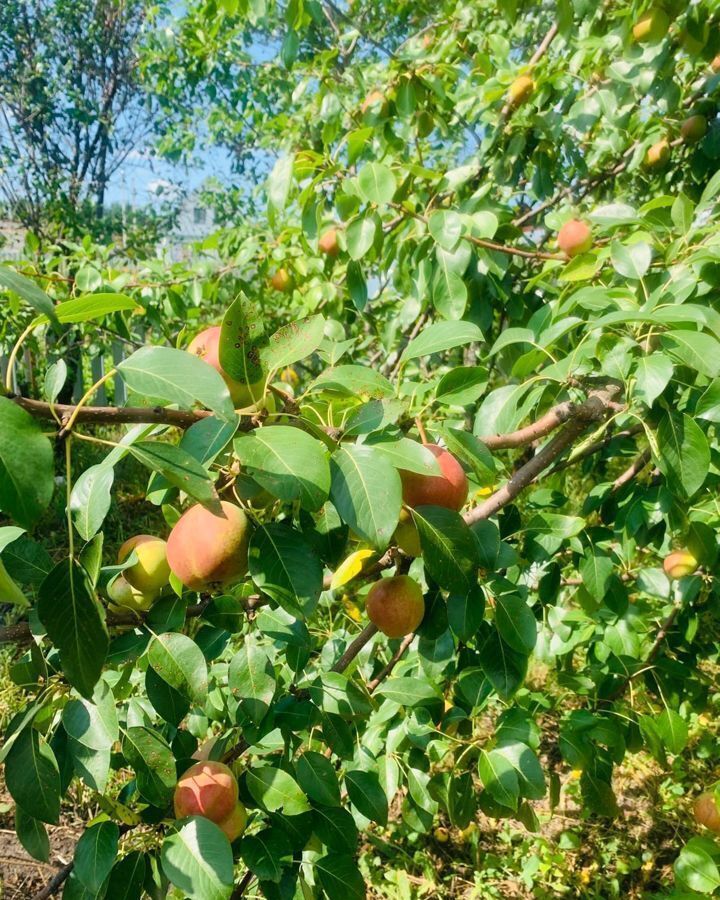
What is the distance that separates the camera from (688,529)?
103cm

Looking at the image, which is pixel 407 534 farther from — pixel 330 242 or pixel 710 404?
pixel 330 242

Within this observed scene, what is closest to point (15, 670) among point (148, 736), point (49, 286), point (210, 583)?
point (148, 736)

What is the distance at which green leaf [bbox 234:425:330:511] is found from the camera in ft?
1.57

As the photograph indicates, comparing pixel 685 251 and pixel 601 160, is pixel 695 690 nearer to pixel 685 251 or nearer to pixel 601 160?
pixel 685 251

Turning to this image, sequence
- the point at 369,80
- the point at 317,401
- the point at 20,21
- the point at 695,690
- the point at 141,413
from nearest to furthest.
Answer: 1. the point at 141,413
2. the point at 317,401
3. the point at 695,690
4. the point at 369,80
5. the point at 20,21

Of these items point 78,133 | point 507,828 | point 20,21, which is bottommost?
point 507,828

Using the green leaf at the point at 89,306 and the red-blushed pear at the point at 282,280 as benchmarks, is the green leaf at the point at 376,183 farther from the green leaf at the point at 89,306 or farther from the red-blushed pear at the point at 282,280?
the red-blushed pear at the point at 282,280

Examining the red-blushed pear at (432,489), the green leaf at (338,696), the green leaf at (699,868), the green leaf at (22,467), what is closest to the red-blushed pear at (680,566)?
the green leaf at (699,868)

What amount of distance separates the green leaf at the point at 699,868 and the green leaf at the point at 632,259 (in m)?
0.75

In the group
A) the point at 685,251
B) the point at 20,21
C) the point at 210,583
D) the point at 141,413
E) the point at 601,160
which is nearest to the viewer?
the point at 141,413

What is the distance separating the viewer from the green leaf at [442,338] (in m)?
0.66

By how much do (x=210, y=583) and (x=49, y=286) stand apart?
185 cm

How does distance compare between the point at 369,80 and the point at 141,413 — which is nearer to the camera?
the point at 141,413

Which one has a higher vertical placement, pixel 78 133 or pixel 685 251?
pixel 78 133
